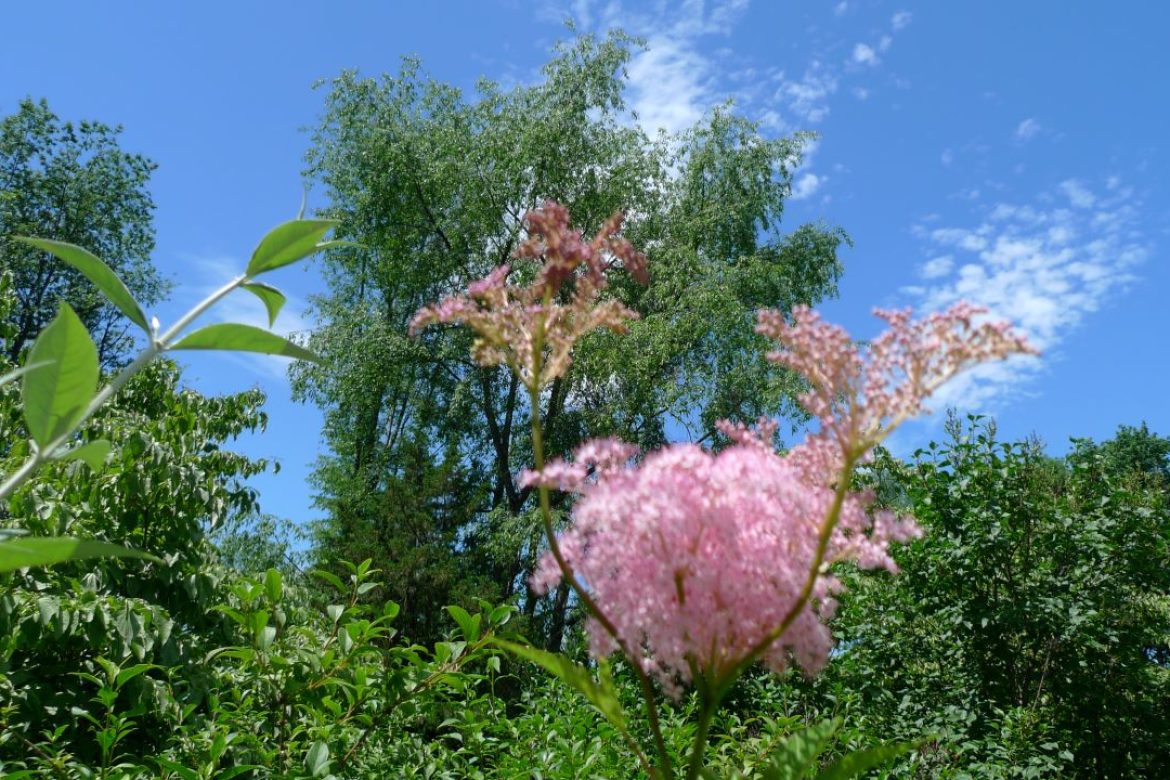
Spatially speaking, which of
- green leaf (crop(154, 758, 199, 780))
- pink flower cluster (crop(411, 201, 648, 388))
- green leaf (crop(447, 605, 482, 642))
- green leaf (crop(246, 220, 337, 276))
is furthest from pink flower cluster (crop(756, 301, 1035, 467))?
green leaf (crop(154, 758, 199, 780))

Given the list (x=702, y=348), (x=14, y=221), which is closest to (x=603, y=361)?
(x=702, y=348)

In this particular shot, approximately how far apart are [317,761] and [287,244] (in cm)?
152

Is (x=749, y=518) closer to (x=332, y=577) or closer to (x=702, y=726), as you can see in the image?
(x=702, y=726)

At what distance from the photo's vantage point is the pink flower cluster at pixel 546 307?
1150 mm

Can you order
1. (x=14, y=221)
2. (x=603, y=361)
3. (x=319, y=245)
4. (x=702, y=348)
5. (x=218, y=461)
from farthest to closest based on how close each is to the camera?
(x=14, y=221), (x=702, y=348), (x=603, y=361), (x=218, y=461), (x=319, y=245)

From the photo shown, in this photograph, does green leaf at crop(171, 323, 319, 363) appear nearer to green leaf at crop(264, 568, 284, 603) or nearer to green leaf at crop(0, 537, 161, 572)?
green leaf at crop(0, 537, 161, 572)

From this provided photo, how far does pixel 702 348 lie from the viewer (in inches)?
597

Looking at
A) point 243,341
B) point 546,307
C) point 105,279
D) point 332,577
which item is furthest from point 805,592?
point 332,577

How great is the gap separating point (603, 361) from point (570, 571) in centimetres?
1258

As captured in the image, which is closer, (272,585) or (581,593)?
(581,593)

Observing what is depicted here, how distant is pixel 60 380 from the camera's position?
787 mm

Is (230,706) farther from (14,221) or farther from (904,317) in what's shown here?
(14,221)

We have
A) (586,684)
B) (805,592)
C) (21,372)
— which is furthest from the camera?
(586,684)

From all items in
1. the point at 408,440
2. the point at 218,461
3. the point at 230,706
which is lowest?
the point at 230,706
